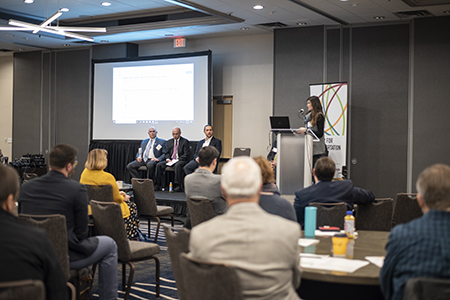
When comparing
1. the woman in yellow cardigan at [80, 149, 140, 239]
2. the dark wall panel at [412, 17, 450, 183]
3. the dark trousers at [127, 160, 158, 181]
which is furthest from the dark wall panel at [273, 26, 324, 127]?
the woman in yellow cardigan at [80, 149, 140, 239]

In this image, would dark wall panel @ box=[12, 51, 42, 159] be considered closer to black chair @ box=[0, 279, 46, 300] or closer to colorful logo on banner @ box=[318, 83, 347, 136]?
colorful logo on banner @ box=[318, 83, 347, 136]

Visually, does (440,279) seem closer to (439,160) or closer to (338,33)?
(439,160)

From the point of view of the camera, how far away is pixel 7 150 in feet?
44.3

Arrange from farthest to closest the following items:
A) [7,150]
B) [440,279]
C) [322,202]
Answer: [7,150], [322,202], [440,279]

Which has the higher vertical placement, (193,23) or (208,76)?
(193,23)

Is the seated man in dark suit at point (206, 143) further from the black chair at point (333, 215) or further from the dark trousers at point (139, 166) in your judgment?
the black chair at point (333, 215)

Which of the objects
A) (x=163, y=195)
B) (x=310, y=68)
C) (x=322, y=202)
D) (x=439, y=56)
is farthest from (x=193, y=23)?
(x=322, y=202)

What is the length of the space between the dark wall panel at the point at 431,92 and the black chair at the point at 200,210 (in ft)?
18.7

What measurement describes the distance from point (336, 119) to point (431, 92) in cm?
169

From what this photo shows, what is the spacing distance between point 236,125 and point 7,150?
7.00m

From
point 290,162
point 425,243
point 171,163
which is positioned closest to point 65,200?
point 425,243

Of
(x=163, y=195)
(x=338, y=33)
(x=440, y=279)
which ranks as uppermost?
(x=338, y=33)

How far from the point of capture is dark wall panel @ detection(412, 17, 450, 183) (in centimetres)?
836

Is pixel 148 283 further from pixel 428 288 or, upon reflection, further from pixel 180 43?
pixel 180 43
